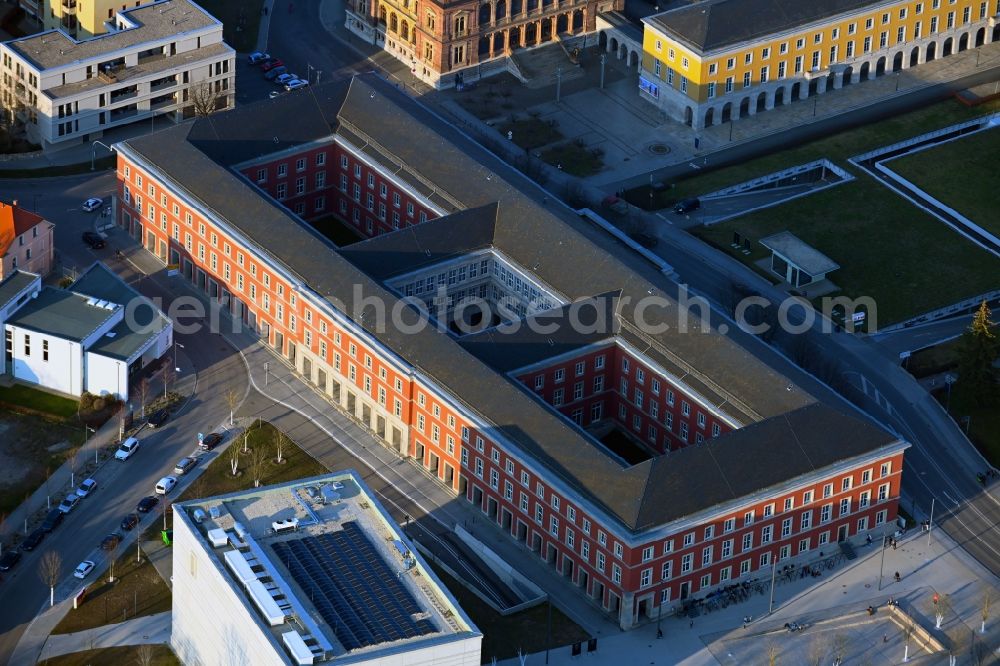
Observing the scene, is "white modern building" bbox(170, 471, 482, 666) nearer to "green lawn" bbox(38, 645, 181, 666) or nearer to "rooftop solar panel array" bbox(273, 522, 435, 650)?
"rooftop solar panel array" bbox(273, 522, 435, 650)

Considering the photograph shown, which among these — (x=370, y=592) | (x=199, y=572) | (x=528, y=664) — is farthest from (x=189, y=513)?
(x=528, y=664)

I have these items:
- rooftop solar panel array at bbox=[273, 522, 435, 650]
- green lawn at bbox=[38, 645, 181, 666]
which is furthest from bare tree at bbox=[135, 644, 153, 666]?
rooftop solar panel array at bbox=[273, 522, 435, 650]

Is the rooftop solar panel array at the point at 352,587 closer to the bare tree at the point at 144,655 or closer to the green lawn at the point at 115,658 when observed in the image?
the green lawn at the point at 115,658

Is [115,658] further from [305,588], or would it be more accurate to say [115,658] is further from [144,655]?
[305,588]

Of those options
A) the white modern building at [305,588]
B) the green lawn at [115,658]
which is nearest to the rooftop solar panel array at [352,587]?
the white modern building at [305,588]

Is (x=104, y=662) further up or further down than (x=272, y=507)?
further down

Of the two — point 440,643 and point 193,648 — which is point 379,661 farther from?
point 193,648
